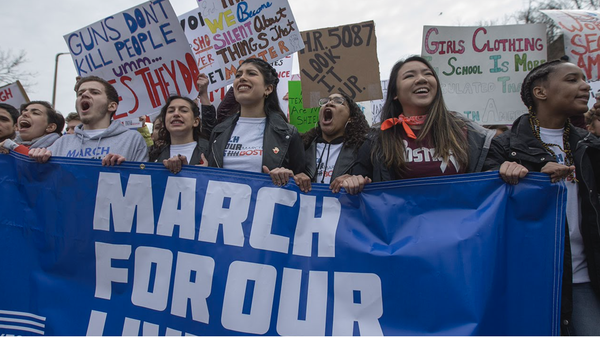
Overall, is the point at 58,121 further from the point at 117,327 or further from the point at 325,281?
the point at 325,281

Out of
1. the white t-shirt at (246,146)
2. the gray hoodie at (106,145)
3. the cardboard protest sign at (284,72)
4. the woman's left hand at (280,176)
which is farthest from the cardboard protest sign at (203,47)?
the woman's left hand at (280,176)

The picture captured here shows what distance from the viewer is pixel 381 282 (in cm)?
212

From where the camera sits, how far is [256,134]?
296 cm

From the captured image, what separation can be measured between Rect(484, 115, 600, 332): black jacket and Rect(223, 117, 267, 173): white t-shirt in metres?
1.41

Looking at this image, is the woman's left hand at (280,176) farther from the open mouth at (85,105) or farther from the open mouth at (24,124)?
the open mouth at (24,124)

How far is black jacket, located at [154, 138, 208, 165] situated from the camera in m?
3.17

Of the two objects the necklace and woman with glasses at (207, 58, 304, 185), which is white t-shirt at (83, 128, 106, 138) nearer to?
woman with glasses at (207, 58, 304, 185)

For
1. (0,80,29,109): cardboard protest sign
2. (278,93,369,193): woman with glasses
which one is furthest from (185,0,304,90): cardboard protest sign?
(0,80,29,109): cardboard protest sign

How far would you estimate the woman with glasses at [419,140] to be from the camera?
230cm

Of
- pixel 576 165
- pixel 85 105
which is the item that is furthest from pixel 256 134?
pixel 576 165

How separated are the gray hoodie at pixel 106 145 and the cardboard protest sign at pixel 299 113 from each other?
214 centimetres

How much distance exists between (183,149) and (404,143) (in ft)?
5.67

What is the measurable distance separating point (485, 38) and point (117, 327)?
4.37m

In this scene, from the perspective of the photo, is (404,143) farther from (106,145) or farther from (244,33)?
(244,33)
